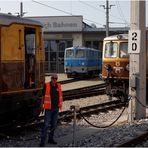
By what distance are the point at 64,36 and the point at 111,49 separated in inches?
1329

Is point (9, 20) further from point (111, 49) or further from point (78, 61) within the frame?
point (78, 61)

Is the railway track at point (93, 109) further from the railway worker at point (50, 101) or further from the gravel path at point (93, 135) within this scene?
the railway worker at point (50, 101)

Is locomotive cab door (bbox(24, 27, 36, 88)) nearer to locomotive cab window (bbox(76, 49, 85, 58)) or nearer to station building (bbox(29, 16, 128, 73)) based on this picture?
locomotive cab window (bbox(76, 49, 85, 58))

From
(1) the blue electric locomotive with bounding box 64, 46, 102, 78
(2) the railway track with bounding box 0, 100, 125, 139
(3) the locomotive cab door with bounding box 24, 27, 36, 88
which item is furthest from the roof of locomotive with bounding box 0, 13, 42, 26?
(1) the blue electric locomotive with bounding box 64, 46, 102, 78

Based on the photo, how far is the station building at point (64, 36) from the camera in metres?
55.9

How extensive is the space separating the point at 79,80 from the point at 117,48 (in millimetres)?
19167

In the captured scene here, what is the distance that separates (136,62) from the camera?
15.5m

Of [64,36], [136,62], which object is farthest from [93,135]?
[64,36]

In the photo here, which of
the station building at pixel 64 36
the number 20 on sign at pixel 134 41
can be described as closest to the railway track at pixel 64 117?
A: the number 20 on sign at pixel 134 41

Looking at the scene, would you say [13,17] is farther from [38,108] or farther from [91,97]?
[91,97]

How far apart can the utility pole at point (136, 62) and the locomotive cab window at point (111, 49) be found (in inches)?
274

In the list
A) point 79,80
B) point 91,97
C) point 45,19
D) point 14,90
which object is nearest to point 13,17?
point 14,90

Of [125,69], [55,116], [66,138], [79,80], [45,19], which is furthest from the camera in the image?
[45,19]

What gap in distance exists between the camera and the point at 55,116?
11602mm
